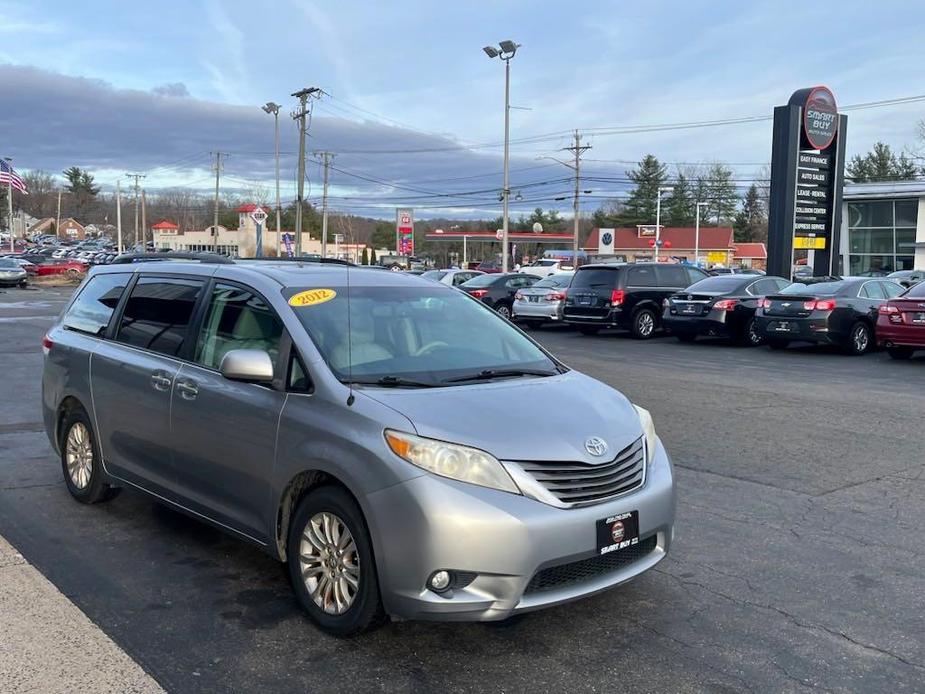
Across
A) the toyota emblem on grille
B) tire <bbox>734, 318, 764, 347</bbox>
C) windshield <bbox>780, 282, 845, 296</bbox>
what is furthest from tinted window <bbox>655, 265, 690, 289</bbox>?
the toyota emblem on grille

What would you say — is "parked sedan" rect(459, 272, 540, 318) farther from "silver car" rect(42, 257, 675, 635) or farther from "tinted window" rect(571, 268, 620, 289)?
"silver car" rect(42, 257, 675, 635)

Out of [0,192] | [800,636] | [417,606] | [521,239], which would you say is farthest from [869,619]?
[0,192]

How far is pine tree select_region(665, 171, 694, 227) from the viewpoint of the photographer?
108812mm

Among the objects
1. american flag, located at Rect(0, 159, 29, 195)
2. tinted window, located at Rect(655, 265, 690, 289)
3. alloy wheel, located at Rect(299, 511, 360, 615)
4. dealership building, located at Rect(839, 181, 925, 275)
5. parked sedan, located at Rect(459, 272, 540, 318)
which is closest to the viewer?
alloy wheel, located at Rect(299, 511, 360, 615)

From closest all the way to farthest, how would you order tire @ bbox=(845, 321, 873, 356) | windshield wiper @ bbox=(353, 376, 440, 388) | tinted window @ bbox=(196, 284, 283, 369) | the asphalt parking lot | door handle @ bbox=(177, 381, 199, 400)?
the asphalt parking lot < windshield wiper @ bbox=(353, 376, 440, 388) < tinted window @ bbox=(196, 284, 283, 369) < door handle @ bbox=(177, 381, 199, 400) < tire @ bbox=(845, 321, 873, 356)

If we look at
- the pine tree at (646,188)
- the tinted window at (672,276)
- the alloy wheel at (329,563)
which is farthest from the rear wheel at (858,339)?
the pine tree at (646,188)

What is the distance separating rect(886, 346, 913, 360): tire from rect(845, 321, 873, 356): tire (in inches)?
25.1

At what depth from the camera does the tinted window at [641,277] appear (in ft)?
66.2

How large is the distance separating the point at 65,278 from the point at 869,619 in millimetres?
52231

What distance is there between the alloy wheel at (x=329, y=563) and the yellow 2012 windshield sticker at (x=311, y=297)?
1.19 m

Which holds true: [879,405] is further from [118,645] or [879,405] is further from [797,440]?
[118,645]

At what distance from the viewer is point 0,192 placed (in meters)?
117

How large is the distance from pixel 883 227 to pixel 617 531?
44.2 m

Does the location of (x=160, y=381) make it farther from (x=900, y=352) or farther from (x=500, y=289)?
(x=500, y=289)
